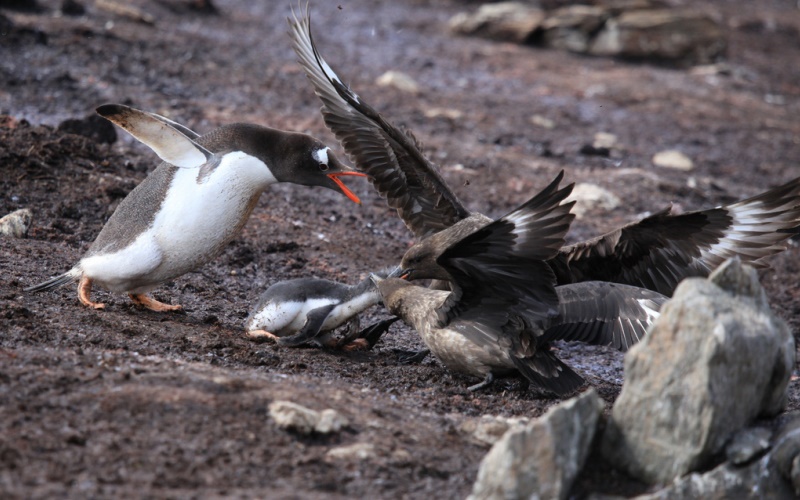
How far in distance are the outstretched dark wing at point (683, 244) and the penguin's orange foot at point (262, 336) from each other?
1977 mm

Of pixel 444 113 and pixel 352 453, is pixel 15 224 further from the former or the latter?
pixel 444 113

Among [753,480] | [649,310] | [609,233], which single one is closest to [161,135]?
[609,233]

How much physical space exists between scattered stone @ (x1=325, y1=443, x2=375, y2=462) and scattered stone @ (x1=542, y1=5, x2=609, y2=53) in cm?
1586

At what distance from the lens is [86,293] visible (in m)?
6.14

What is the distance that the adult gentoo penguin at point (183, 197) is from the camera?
19.7 ft

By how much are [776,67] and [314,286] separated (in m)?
16.0

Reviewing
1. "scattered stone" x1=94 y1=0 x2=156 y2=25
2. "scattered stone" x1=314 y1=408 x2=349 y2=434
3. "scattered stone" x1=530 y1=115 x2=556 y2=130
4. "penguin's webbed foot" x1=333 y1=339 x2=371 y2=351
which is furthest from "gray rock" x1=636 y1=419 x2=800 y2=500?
"scattered stone" x1=94 y1=0 x2=156 y2=25

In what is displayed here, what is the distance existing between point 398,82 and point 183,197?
352 inches

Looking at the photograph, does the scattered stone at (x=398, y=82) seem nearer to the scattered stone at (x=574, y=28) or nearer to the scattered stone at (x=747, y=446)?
the scattered stone at (x=574, y=28)

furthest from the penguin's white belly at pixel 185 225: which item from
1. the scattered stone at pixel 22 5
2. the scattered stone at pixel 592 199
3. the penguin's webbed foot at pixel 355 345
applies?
the scattered stone at pixel 22 5

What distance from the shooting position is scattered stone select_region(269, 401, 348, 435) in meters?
4.20

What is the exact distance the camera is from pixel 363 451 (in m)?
4.16

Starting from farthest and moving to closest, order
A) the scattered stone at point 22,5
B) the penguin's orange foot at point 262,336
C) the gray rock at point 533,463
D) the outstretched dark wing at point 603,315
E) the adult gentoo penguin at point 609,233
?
the scattered stone at point 22,5 < the adult gentoo penguin at point 609,233 < the penguin's orange foot at point 262,336 < the outstretched dark wing at point 603,315 < the gray rock at point 533,463

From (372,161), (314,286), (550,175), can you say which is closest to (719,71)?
(550,175)
